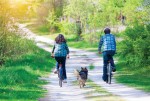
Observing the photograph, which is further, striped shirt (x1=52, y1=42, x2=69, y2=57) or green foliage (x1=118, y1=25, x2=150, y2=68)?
green foliage (x1=118, y1=25, x2=150, y2=68)

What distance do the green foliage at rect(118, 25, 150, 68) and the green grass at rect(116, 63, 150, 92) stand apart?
14.8 inches

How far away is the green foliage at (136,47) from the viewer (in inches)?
949

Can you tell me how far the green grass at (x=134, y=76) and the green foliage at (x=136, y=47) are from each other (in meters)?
0.38

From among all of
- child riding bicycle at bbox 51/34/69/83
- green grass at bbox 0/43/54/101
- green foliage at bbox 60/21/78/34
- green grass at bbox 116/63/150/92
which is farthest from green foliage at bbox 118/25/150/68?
green foliage at bbox 60/21/78/34

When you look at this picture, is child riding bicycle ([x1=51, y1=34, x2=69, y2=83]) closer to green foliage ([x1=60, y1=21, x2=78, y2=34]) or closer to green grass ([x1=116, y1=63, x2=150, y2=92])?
green grass ([x1=116, y1=63, x2=150, y2=92])

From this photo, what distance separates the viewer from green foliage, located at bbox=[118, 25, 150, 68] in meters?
24.1

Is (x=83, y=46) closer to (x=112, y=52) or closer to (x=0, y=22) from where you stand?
(x=0, y=22)

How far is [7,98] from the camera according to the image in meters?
14.2

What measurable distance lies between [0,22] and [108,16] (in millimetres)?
28473

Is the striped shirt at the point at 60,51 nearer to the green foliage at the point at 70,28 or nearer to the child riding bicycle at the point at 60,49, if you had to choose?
the child riding bicycle at the point at 60,49

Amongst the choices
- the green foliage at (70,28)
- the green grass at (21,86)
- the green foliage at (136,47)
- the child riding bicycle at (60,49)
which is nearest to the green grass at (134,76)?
the green foliage at (136,47)

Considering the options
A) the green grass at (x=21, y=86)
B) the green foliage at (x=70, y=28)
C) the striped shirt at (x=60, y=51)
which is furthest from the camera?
the green foliage at (x=70, y=28)

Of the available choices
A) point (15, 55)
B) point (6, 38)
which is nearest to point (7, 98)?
point (6, 38)

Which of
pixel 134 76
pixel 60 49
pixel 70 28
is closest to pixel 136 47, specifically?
pixel 134 76
